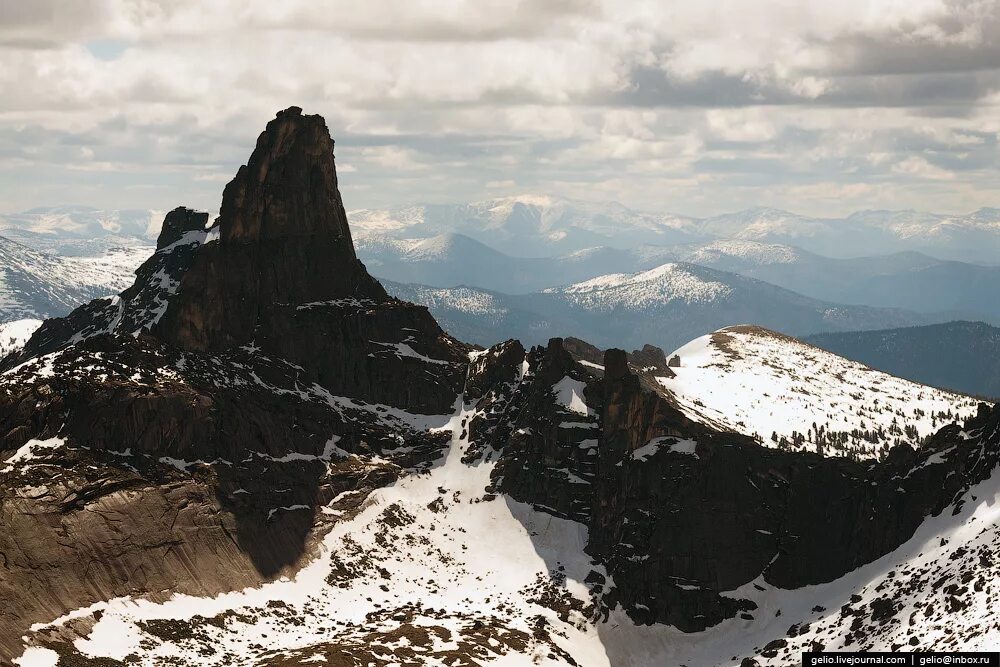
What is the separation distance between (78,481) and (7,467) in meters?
12.4

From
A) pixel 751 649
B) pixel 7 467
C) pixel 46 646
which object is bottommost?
pixel 751 649

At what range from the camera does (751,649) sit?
185 metres

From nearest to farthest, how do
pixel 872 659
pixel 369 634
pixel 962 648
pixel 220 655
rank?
pixel 962 648
pixel 872 659
pixel 220 655
pixel 369 634

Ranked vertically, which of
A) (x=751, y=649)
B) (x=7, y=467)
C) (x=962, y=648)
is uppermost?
(x=7, y=467)

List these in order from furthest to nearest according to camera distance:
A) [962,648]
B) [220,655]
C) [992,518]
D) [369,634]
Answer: [369,634], [220,655], [992,518], [962,648]

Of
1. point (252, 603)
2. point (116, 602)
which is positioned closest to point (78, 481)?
point (116, 602)

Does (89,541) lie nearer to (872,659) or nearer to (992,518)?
(872,659)

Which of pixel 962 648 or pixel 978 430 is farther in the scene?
pixel 978 430

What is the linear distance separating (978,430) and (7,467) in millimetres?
176533

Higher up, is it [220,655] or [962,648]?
[962,648]

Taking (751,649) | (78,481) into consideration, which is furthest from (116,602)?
(751,649)

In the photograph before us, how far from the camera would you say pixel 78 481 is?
638 ft

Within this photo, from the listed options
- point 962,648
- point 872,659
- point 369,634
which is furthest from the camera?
point 369,634

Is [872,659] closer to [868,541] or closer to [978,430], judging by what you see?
[868,541]
